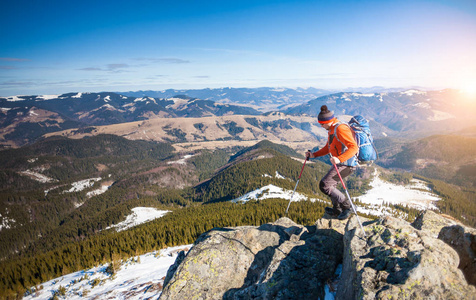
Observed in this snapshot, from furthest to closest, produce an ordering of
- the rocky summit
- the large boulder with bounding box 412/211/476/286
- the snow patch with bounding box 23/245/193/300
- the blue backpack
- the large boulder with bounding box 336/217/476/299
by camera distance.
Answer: the snow patch with bounding box 23/245/193/300 → the blue backpack → the large boulder with bounding box 412/211/476/286 → the rocky summit → the large boulder with bounding box 336/217/476/299

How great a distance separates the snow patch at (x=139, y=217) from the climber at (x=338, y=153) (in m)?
127

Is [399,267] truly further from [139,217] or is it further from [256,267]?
Result: [139,217]

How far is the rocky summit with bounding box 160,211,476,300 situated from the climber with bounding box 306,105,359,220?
150cm

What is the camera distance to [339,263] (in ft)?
34.5

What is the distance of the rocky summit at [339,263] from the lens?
20.2ft

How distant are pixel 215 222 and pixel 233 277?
5155 centimetres

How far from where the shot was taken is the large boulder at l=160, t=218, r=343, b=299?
30.4 feet

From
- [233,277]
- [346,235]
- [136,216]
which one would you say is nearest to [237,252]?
[233,277]

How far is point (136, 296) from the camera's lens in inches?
647

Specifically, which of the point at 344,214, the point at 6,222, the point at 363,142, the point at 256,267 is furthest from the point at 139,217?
the point at 6,222

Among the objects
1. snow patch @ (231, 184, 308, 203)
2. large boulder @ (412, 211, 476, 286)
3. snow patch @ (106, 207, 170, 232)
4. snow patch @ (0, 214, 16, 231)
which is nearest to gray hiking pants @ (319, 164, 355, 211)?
large boulder @ (412, 211, 476, 286)

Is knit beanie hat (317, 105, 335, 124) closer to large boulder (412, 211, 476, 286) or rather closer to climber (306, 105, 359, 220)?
climber (306, 105, 359, 220)

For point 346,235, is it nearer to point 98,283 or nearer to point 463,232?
point 463,232

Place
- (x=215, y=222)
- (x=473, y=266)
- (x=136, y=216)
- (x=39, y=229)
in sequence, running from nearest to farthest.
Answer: (x=473, y=266)
(x=215, y=222)
(x=136, y=216)
(x=39, y=229)
